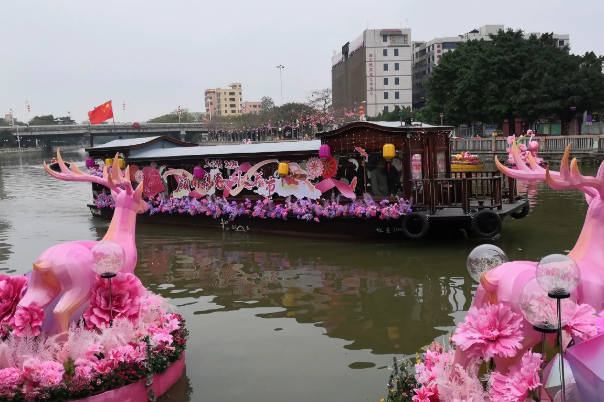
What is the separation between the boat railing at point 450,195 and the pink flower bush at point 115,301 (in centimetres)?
658

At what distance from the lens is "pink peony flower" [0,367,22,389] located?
13.5 ft

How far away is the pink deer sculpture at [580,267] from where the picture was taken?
11.4ft

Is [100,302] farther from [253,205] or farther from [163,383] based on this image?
[253,205]

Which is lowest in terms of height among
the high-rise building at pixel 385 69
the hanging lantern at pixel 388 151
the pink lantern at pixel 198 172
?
the pink lantern at pixel 198 172

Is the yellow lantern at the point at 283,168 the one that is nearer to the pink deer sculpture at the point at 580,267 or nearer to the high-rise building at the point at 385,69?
the pink deer sculpture at the point at 580,267

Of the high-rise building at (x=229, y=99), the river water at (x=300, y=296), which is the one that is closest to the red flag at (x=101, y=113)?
the river water at (x=300, y=296)

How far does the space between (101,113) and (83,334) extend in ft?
40.4

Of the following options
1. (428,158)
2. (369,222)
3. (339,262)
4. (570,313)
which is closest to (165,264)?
(339,262)

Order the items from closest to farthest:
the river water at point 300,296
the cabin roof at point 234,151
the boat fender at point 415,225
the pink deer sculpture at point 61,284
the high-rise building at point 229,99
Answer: the pink deer sculpture at point 61,284, the river water at point 300,296, the boat fender at point 415,225, the cabin roof at point 234,151, the high-rise building at point 229,99

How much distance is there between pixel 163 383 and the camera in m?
4.88

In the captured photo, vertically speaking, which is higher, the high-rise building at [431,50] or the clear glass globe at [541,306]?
the high-rise building at [431,50]

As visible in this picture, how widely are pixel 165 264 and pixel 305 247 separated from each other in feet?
9.27

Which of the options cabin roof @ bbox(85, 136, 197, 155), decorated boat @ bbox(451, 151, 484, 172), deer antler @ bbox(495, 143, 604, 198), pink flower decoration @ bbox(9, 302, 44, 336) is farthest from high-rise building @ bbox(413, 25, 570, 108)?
pink flower decoration @ bbox(9, 302, 44, 336)

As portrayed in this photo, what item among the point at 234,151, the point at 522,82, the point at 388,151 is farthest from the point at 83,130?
the point at 388,151
